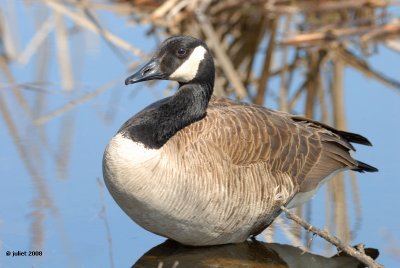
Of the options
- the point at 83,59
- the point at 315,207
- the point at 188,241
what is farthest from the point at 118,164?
the point at 83,59

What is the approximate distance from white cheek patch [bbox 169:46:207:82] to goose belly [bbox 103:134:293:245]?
2.08 feet

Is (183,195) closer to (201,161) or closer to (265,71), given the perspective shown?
(201,161)

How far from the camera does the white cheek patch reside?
20.7ft

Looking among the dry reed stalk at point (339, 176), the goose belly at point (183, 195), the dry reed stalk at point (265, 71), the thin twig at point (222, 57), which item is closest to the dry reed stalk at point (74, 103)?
the thin twig at point (222, 57)

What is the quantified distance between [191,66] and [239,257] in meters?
1.43

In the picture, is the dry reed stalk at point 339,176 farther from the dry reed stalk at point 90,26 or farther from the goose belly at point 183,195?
the dry reed stalk at point 90,26

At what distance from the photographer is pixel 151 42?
36.7 feet

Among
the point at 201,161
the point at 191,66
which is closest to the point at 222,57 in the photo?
the point at 191,66

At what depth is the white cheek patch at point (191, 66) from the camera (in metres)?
6.31

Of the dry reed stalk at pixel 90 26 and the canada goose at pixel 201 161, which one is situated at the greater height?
the dry reed stalk at pixel 90 26

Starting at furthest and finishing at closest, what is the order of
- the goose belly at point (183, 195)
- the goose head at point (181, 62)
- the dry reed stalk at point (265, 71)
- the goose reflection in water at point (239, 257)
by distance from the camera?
the dry reed stalk at point (265, 71), the goose reflection in water at point (239, 257), the goose head at point (181, 62), the goose belly at point (183, 195)

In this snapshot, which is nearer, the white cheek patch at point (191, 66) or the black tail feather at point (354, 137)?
the white cheek patch at point (191, 66)

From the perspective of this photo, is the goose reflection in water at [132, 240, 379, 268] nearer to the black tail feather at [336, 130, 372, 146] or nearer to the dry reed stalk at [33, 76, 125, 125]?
the black tail feather at [336, 130, 372, 146]

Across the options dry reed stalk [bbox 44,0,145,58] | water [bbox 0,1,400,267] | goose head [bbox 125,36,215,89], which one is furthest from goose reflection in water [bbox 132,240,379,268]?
dry reed stalk [bbox 44,0,145,58]
